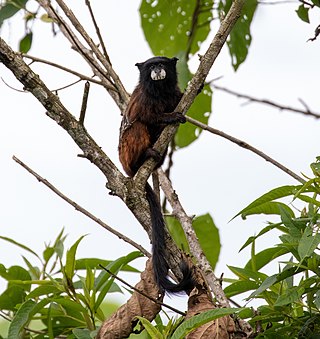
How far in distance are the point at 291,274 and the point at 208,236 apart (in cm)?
154

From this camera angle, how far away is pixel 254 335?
2240mm

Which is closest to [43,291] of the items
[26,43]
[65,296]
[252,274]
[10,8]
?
[65,296]

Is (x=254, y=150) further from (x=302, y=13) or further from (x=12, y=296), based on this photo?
(x=12, y=296)

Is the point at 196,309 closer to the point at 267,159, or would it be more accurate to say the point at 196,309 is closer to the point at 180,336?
the point at 180,336

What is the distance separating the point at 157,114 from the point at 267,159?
151cm

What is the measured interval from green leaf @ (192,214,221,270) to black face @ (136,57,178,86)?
30.0 inches

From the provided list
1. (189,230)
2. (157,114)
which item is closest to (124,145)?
(157,114)

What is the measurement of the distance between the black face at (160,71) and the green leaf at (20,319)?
1742 millimetres

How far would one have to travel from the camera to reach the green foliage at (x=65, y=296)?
263cm

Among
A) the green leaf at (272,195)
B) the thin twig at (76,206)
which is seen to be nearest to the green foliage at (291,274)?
the green leaf at (272,195)

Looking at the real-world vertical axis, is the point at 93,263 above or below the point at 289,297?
above

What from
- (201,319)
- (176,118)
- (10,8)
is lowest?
(201,319)

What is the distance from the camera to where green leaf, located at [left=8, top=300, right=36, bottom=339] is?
102 inches

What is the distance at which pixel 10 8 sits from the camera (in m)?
3.57
